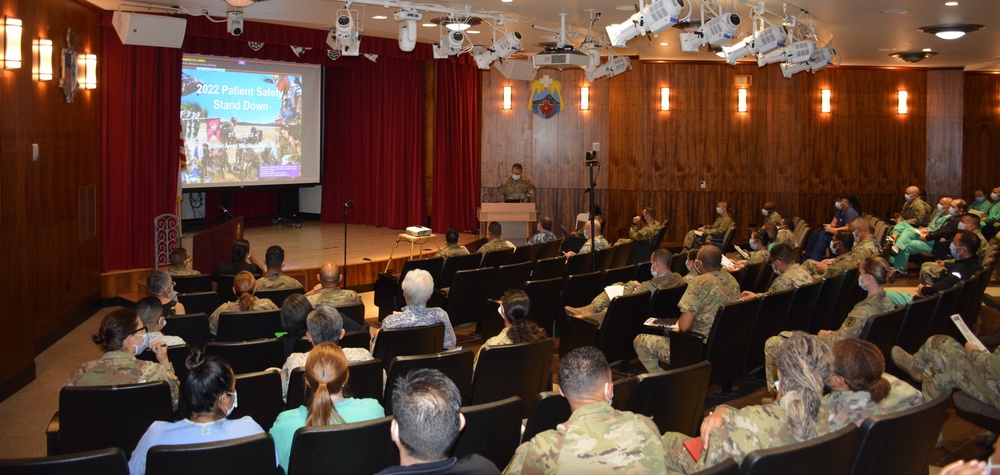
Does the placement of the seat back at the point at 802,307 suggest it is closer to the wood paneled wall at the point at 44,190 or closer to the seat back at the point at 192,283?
the seat back at the point at 192,283

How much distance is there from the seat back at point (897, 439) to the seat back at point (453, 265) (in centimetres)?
564

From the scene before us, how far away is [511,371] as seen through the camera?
457 cm

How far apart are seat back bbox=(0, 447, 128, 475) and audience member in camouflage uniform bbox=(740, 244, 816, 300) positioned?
15.6 feet

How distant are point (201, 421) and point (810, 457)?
2.20 metres

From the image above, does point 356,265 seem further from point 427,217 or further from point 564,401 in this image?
point 564,401

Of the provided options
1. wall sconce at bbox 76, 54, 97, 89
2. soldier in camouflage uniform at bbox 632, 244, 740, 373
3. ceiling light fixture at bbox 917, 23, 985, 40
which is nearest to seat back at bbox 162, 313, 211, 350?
soldier in camouflage uniform at bbox 632, 244, 740, 373

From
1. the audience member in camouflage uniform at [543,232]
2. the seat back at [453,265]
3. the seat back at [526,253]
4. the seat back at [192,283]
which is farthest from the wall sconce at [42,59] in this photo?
the audience member in camouflage uniform at [543,232]

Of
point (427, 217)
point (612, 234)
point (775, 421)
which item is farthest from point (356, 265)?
point (775, 421)

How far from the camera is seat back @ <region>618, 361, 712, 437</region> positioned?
378 cm

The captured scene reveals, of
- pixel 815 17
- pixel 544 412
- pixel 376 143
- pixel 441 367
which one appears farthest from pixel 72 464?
pixel 376 143

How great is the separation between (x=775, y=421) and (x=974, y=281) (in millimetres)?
4578

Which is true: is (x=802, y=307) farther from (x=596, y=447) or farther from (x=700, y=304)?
(x=596, y=447)

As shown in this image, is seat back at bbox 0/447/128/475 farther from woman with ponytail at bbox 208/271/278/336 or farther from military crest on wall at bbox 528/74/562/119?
military crest on wall at bbox 528/74/562/119

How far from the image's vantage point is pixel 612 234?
15.5 meters
